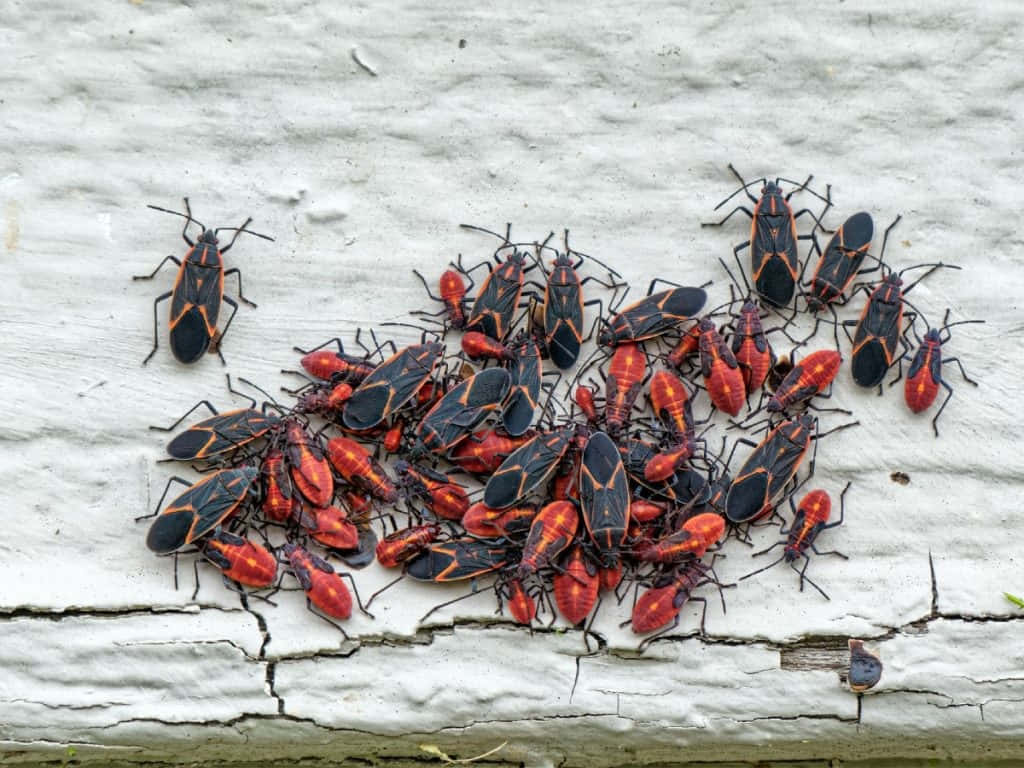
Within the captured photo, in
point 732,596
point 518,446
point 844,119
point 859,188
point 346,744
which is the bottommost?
point 346,744

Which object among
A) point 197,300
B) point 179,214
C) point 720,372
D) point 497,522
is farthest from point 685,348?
point 179,214

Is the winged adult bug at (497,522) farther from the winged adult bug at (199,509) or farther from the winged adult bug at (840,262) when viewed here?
the winged adult bug at (840,262)

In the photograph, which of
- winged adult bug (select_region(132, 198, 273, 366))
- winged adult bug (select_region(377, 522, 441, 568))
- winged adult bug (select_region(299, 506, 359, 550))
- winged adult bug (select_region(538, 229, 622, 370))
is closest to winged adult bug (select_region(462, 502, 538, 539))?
winged adult bug (select_region(377, 522, 441, 568))

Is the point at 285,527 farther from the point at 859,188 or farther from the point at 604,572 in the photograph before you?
the point at 859,188

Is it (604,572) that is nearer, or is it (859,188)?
(604,572)

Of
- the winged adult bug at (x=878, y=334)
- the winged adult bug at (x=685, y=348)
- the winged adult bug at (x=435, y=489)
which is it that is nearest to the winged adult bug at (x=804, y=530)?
the winged adult bug at (x=878, y=334)

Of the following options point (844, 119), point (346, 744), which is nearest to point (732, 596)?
point (346, 744)

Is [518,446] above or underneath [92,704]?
above
